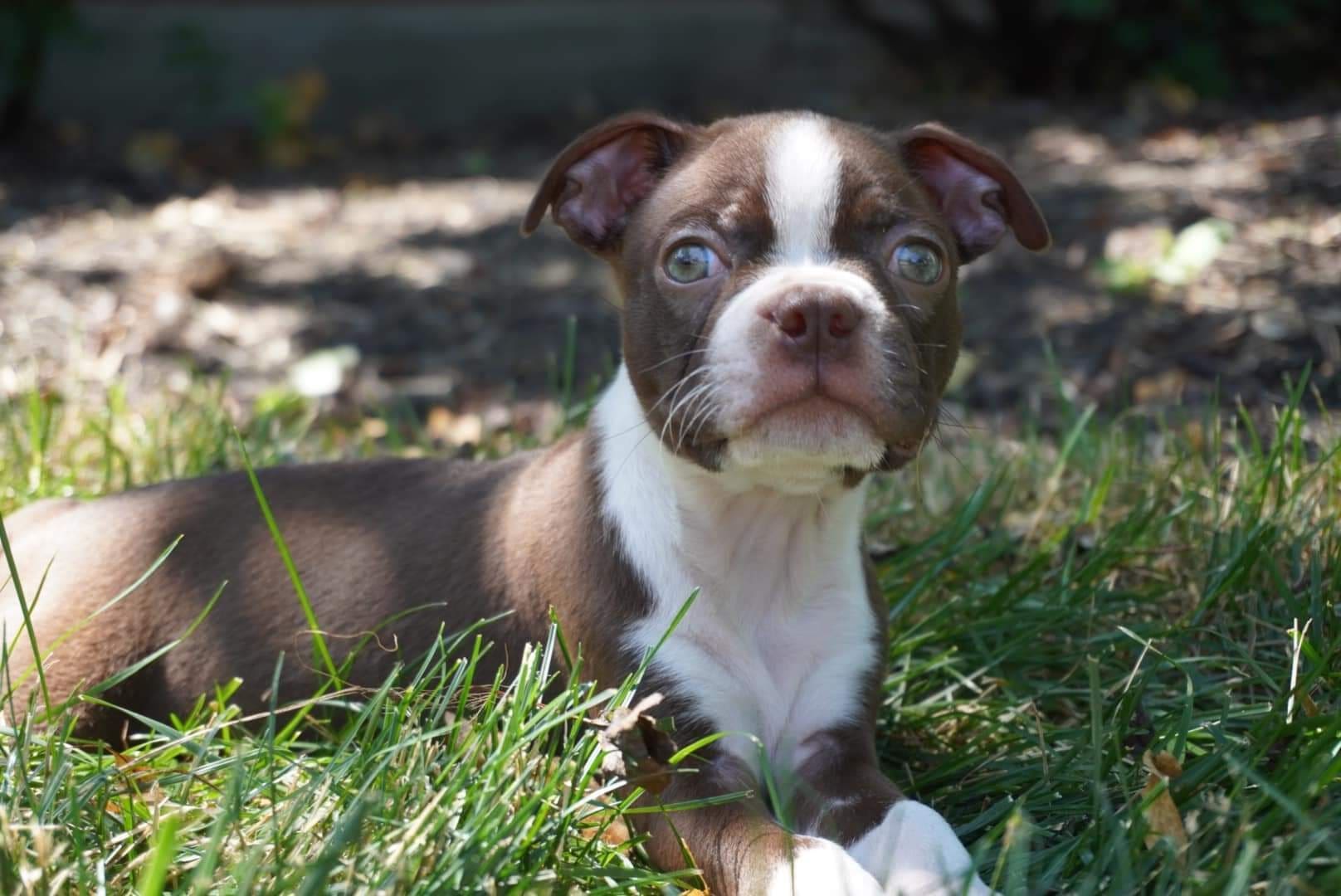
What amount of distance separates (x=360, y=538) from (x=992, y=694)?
1676mm

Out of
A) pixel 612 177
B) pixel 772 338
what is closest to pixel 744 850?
pixel 772 338

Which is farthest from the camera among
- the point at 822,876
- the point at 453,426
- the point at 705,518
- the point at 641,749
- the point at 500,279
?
the point at 500,279

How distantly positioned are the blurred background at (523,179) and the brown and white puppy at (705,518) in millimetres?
1492

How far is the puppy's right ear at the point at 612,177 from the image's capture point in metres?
3.65

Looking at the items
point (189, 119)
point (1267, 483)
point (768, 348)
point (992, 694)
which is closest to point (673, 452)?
point (768, 348)

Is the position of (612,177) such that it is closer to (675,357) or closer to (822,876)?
(675,357)

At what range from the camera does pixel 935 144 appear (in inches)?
148

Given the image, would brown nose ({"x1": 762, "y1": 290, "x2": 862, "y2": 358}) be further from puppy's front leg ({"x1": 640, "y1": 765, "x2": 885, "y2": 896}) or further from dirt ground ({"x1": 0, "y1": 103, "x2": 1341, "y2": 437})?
dirt ground ({"x1": 0, "y1": 103, "x2": 1341, "y2": 437})

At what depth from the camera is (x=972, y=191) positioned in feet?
12.6

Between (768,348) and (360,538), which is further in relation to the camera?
(360,538)

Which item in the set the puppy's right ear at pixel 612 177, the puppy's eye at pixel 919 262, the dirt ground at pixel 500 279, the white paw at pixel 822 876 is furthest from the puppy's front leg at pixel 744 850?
the dirt ground at pixel 500 279

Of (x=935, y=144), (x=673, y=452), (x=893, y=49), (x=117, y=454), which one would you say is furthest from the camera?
(x=893, y=49)

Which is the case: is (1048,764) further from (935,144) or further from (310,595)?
(310,595)

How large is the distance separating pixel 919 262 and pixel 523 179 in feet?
26.1
